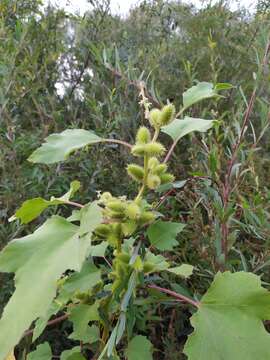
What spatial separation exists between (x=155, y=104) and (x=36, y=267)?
850 mm

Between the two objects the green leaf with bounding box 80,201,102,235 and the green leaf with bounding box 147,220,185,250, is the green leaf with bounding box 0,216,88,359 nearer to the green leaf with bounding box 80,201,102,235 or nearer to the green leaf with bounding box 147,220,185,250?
the green leaf with bounding box 80,201,102,235

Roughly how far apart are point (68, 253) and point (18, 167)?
950 millimetres

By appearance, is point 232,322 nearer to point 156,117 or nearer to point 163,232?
point 163,232

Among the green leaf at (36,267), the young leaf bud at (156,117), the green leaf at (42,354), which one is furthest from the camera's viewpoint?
the green leaf at (42,354)

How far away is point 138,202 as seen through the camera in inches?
29.3

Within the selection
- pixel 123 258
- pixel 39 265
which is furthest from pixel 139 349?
pixel 39 265

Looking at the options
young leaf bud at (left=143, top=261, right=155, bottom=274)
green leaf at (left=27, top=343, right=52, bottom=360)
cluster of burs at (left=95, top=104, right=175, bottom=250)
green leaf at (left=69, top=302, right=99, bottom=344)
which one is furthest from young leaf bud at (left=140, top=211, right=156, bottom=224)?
green leaf at (left=27, top=343, right=52, bottom=360)

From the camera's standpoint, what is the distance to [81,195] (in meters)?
1.50

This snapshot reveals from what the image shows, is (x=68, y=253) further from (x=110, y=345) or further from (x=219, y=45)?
(x=219, y=45)

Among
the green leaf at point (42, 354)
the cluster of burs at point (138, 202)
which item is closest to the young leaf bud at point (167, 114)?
the cluster of burs at point (138, 202)

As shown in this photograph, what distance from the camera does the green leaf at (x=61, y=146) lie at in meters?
0.84

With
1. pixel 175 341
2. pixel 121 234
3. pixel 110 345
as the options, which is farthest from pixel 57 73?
pixel 110 345

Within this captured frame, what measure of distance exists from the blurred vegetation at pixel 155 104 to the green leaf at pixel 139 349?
17cm

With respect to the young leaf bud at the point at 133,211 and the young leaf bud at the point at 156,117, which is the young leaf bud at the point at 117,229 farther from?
the young leaf bud at the point at 156,117
